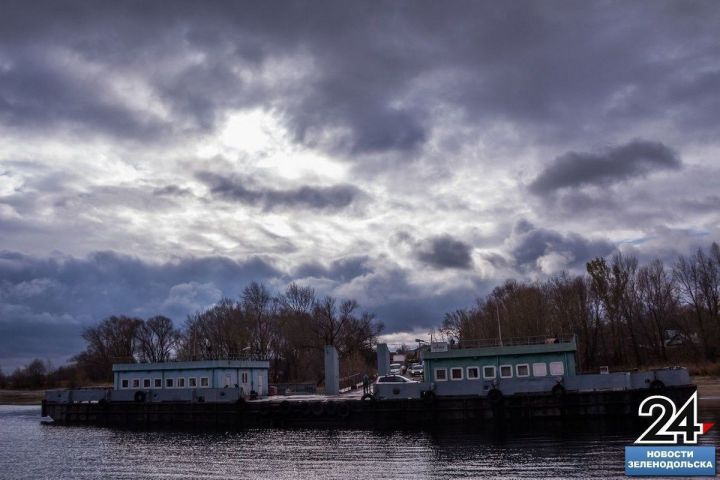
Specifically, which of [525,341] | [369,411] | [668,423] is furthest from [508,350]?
[525,341]

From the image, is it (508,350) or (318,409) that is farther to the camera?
(318,409)

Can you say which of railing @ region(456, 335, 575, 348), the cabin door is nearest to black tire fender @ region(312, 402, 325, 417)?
the cabin door

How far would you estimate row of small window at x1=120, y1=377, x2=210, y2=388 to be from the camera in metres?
47.2

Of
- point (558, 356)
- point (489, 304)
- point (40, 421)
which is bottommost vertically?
point (40, 421)

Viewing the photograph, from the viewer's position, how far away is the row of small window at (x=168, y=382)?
47188 mm

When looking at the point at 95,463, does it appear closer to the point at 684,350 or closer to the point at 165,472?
the point at 165,472

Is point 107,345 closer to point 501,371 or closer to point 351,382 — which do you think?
→ point 351,382

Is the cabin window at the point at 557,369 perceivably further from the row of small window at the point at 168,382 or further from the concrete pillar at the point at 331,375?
the row of small window at the point at 168,382

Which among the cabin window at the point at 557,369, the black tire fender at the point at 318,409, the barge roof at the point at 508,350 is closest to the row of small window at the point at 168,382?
the black tire fender at the point at 318,409

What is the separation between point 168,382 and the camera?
48062 mm

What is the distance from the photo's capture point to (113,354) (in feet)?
351

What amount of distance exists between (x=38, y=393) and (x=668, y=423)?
105 metres

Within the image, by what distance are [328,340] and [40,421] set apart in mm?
39006

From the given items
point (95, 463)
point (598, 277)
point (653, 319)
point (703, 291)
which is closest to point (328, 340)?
point (598, 277)
